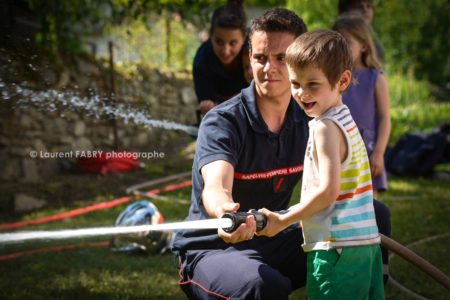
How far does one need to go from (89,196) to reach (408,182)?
3663 mm

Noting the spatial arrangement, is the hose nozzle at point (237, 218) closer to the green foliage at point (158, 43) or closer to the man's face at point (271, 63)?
the man's face at point (271, 63)

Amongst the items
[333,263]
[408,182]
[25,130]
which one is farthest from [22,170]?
[333,263]

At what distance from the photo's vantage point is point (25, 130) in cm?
792

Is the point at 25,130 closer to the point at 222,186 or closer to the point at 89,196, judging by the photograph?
the point at 89,196

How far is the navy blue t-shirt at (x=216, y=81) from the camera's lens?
4855 millimetres

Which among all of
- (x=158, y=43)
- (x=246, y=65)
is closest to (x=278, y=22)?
(x=246, y=65)

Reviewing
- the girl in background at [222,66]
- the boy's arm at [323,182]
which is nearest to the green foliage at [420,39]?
the girl in background at [222,66]

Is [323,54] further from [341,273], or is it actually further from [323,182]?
[341,273]

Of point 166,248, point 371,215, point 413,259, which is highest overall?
point 371,215

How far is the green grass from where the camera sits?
4.39 metres

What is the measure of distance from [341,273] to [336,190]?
32cm

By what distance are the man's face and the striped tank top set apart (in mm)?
417

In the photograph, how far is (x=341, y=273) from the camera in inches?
105

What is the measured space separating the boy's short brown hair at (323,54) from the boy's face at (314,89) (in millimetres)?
18
